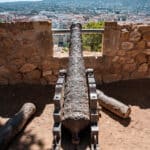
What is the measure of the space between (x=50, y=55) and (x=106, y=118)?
6.79ft

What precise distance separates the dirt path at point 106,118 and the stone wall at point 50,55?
25 centimetres

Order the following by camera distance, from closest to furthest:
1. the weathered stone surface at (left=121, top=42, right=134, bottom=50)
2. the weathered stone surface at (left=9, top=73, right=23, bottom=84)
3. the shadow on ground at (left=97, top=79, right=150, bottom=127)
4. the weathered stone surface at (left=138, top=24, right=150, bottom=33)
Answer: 1. the shadow on ground at (left=97, top=79, right=150, bottom=127)
2. the weathered stone surface at (left=138, top=24, right=150, bottom=33)
3. the weathered stone surface at (left=121, top=42, right=134, bottom=50)
4. the weathered stone surface at (left=9, top=73, right=23, bottom=84)

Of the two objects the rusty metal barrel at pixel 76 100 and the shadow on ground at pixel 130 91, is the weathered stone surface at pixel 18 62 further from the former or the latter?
the rusty metal barrel at pixel 76 100

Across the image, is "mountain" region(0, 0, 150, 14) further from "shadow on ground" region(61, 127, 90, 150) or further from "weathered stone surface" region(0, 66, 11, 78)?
"shadow on ground" region(61, 127, 90, 150)

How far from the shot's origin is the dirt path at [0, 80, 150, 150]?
5891 mm

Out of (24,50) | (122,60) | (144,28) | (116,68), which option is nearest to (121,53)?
(122,60)

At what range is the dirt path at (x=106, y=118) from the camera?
589 centimetres

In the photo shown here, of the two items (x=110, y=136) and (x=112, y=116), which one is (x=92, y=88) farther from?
(x=112, y=116)

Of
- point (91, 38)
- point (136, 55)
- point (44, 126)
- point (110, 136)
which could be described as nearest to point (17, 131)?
point (44, 126)

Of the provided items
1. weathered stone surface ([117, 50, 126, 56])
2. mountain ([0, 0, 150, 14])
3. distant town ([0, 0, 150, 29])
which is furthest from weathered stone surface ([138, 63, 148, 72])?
mountain ([0, 0, 150, 14])

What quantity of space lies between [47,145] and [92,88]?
1.96 m

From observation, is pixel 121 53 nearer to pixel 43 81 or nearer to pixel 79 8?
pixel 43 81

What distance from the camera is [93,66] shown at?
782 centimetres

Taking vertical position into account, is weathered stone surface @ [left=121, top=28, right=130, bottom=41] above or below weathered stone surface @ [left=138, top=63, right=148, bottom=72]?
above
